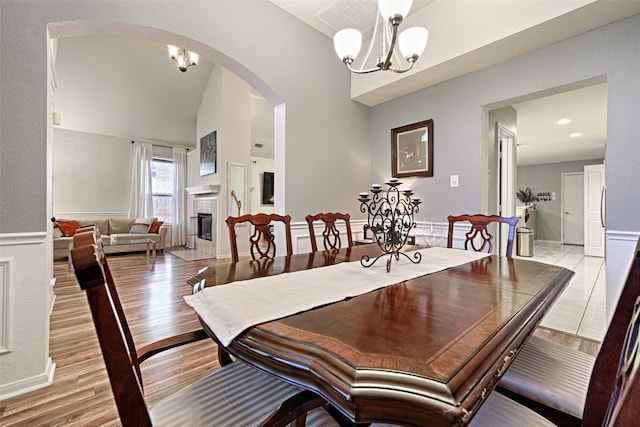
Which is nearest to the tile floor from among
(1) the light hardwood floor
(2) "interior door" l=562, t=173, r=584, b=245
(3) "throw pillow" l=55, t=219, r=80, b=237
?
(1) the light hardwood floor

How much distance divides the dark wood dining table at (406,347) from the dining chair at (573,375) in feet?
0.52

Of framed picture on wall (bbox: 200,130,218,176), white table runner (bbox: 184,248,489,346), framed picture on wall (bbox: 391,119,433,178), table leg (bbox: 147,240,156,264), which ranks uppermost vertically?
framed picture on wall (bbox: 200,130,218,176)

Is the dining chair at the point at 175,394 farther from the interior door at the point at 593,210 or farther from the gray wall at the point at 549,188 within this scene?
the gray wall at the point at 549,188

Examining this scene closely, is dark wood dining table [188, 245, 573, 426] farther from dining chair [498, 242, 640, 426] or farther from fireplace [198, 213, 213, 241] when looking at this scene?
fireplace [198, 213, 213, 241]

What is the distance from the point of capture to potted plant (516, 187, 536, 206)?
8.35 metres

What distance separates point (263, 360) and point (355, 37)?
2.00 meters

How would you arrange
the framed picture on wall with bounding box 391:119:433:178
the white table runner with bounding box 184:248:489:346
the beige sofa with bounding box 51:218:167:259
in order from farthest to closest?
the beige sofa with bounding box 51:218:167:259 → the framed picture on wall with bounding box 391:119:433:178 → the white table runner with bounding box 184:248:489:346

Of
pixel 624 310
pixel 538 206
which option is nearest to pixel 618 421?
pixel 624 310

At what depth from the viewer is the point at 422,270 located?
1.29 metres

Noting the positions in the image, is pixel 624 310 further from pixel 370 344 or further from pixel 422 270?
pixel 422 270

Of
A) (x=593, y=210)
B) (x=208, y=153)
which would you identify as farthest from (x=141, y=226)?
(x=593, y=210)

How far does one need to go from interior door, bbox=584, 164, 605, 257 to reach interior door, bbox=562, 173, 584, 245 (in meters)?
1.38

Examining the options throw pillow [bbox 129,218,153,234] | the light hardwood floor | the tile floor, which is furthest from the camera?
throw pillow [bbox 129,218,153,234]

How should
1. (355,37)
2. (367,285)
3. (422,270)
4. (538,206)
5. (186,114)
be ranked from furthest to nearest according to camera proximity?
(538,206) → (186,114) → (355,37) → (422,270) → (367,285)
